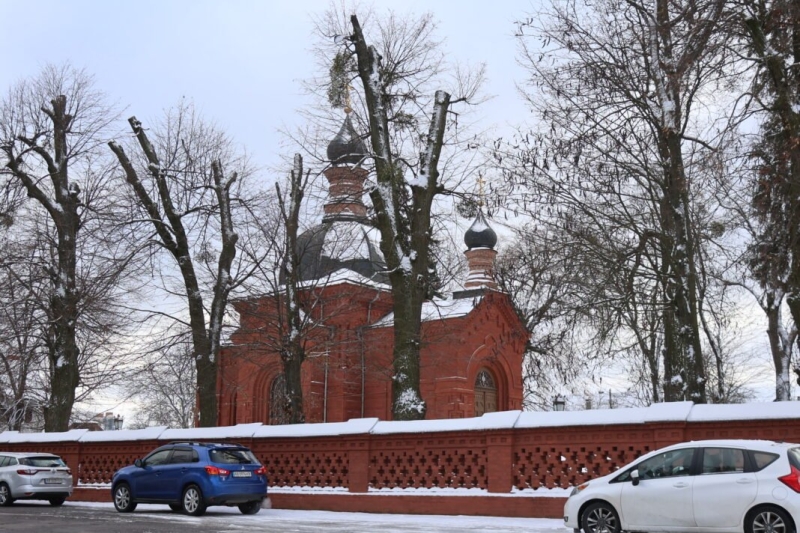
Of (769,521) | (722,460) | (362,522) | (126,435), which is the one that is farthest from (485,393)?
(769,521)

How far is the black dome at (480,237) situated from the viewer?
43.2 meters

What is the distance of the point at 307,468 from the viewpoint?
1811 cm

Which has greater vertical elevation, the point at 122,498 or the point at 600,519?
the point at 600,519

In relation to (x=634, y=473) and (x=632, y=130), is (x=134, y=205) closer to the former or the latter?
(x=632, y=130)

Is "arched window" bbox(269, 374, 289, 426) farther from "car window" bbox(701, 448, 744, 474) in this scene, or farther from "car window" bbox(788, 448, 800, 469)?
"car window" bbox(788, 448, 800, 469)

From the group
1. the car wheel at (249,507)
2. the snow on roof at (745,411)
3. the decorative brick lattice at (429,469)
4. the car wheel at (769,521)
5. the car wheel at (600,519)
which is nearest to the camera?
the car wheel at (769,521)

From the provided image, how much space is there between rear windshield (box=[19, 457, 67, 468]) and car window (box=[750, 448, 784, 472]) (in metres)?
15.6

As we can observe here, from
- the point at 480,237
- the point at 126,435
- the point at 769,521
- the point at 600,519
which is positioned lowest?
the point at 600,519

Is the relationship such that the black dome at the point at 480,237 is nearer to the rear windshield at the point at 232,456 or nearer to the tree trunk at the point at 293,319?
the tree trunk at the point at 293,319

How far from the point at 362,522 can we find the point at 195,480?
3.69 m

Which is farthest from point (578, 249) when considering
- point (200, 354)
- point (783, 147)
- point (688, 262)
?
point (200, 354)

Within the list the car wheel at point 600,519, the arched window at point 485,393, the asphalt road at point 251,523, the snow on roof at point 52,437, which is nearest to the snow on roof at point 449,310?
the arched window at point 485,393

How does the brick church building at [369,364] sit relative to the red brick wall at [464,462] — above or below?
above

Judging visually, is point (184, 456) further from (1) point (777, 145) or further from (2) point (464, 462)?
(1) point (777, 145)
